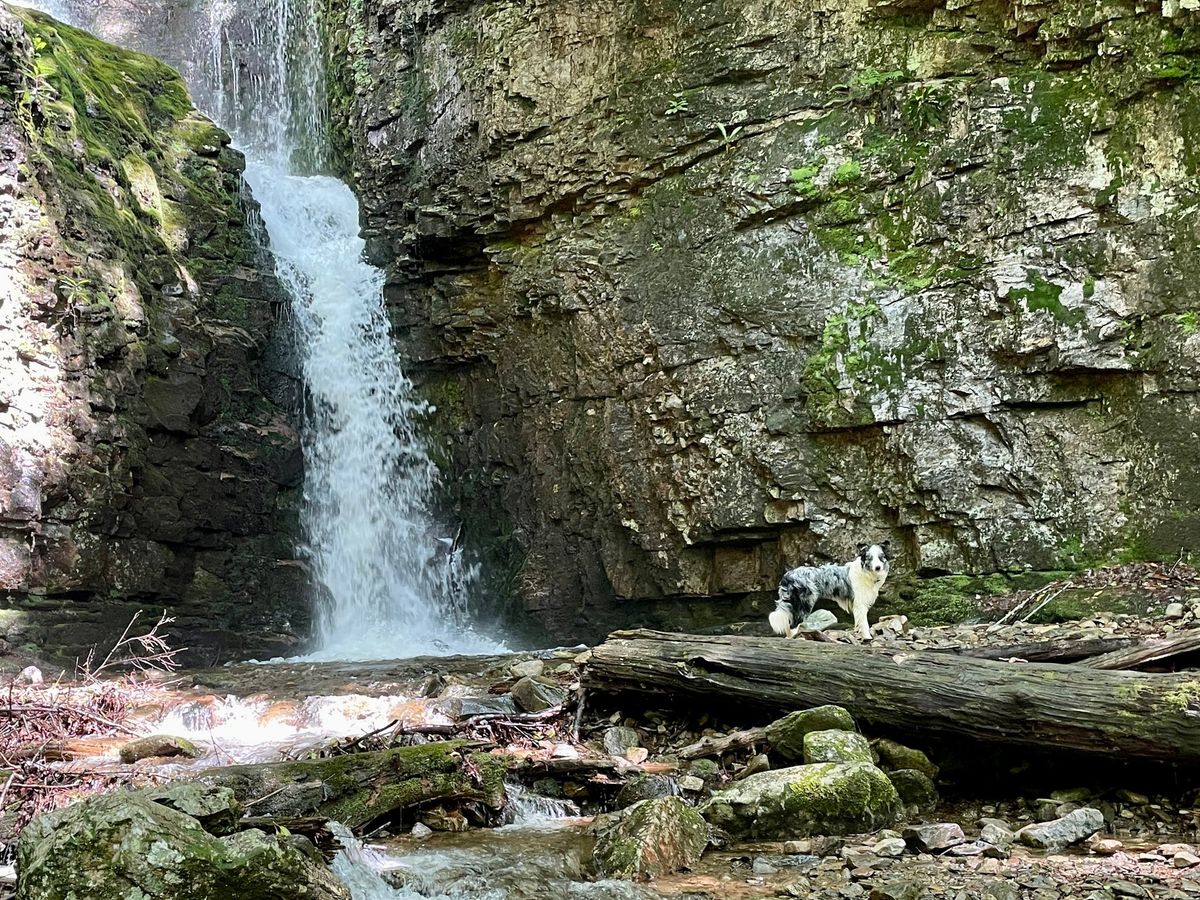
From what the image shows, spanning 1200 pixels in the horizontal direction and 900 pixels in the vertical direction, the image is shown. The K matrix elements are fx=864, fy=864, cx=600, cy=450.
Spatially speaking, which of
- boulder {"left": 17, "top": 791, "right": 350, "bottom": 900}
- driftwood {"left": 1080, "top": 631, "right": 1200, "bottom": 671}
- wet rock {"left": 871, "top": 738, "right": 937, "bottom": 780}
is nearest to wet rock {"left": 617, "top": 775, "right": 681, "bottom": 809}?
wet rock {"left": 871, "top": 738, "right": 937, "bottom": 780}

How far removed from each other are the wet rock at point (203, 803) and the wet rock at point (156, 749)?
2.78m

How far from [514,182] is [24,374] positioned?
6647 millimetres

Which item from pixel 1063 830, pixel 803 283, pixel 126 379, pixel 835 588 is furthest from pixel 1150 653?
pixel 126 379

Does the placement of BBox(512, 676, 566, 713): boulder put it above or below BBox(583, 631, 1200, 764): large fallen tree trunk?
below

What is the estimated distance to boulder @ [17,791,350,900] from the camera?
9.20 feet

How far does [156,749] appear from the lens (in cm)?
603

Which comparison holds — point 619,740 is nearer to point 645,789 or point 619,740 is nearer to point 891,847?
point 645,789

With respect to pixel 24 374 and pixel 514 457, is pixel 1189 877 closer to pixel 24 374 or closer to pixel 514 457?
pixel 514 457

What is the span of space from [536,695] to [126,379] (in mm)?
7854

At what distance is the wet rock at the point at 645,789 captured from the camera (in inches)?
190

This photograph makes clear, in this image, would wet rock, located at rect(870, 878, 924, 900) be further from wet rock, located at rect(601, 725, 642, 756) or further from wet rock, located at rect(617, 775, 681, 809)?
wet rock, located at rect(601, 725, 642, 756)

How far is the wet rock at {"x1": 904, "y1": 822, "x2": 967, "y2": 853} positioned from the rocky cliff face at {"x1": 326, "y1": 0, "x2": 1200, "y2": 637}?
5.57m

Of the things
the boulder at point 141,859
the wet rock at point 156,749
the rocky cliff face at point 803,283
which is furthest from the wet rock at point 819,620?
the boulder at point 141,859

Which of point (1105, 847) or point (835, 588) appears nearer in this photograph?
point (1105, 847)
